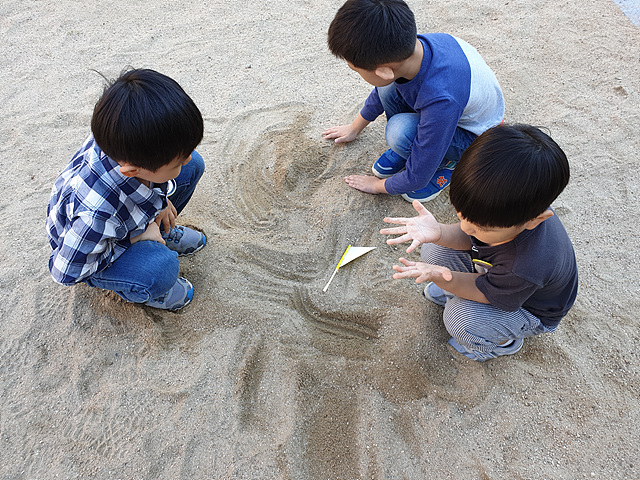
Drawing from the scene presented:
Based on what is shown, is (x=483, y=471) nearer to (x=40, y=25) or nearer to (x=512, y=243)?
(x=512, y=243)

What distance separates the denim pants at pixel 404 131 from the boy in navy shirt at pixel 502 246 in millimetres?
597

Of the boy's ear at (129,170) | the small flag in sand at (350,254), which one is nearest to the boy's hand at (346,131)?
the small flag in sand at (350,254)

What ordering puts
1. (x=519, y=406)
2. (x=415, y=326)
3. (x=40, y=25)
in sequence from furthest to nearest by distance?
(x=40, y=25) < (x=415, y=326) < (x=519, y=406)

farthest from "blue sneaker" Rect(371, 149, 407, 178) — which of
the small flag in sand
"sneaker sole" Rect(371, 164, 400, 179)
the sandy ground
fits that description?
the small flag in sand

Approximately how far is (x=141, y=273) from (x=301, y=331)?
27.6 inches

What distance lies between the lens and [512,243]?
1.36m

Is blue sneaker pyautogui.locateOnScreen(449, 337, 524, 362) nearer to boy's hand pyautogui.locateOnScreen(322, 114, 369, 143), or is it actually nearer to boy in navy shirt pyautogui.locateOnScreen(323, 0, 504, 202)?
boy in navy shirt pyautogui.locateOnScreen(323, 0, 504, 202)

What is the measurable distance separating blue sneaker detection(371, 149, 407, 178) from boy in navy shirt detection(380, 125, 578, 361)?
640 mm

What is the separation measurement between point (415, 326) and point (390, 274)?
30cm

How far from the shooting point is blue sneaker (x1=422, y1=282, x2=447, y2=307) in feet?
5.93

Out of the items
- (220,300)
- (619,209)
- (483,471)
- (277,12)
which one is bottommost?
(483,471)

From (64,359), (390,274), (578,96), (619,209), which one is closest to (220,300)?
(64,359)

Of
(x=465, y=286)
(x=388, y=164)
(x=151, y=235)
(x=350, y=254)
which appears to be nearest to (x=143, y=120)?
(x=151, y=235)

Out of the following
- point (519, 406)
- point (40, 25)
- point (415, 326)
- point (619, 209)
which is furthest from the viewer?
point (40, 25)
